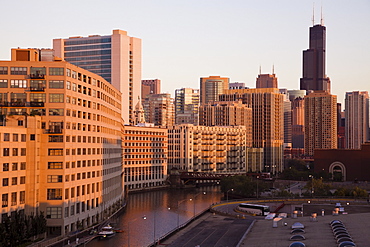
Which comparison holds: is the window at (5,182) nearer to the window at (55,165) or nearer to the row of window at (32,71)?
the window at (55,165)

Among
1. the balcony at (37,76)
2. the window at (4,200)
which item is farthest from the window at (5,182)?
the balcony at (37,76)

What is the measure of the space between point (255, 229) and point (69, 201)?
1373 inches

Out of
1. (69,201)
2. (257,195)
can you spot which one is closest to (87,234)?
(69,201)

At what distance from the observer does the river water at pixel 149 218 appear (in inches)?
4555

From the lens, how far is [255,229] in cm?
11194

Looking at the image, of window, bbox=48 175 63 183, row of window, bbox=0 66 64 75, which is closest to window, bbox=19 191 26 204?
window, bbox=48 175 63 183

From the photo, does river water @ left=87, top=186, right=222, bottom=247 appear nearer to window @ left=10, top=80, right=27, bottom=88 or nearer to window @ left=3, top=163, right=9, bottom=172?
window @ left=3, top=163, right=9, bottom=172

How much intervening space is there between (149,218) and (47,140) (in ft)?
149

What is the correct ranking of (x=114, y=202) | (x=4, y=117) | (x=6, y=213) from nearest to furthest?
1. (x=6, y=213)
2. (x=4, y=117)
3. (x=114, y=202)

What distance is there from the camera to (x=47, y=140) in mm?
111125

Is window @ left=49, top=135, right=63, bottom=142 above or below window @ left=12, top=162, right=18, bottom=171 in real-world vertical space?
above

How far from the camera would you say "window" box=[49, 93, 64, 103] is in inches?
4424

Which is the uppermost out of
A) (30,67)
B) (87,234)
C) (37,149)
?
(30,67)

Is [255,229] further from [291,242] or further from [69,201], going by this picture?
[69,201]
